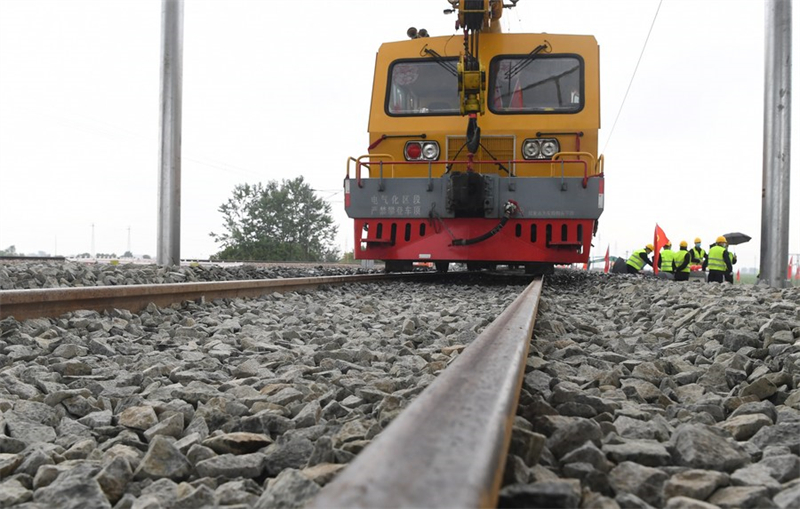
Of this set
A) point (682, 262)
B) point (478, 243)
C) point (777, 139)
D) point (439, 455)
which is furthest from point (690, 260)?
point (439, 455)

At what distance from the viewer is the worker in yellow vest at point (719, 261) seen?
11875 mm

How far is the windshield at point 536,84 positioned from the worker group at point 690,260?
202 inches

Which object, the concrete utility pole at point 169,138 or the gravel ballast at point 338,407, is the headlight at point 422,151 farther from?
the gravel ballast at point 338,407

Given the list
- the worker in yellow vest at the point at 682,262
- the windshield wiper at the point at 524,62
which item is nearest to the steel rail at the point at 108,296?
the windshield wiper at the point at 524,62

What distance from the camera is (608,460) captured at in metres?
1.38

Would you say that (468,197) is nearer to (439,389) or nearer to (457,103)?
(457,103)

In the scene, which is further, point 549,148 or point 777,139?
point 777,139

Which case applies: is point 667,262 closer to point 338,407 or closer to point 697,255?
point 697,255

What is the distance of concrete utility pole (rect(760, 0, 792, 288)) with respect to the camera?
26.3 feet

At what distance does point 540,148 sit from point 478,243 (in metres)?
1.51

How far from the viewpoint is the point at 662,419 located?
5.65 feet

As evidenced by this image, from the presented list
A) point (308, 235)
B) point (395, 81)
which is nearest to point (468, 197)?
point (395, 81)

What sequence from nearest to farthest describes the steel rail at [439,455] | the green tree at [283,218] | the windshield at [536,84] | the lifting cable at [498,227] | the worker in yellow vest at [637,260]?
the steel rail at [439,455] < the lifting cable at [498,227] < the windshield at [536,84] < the worker in yellow vest at [637,260] < the green tree at [283,218]

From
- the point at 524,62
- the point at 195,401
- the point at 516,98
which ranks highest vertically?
the point at 524,62
